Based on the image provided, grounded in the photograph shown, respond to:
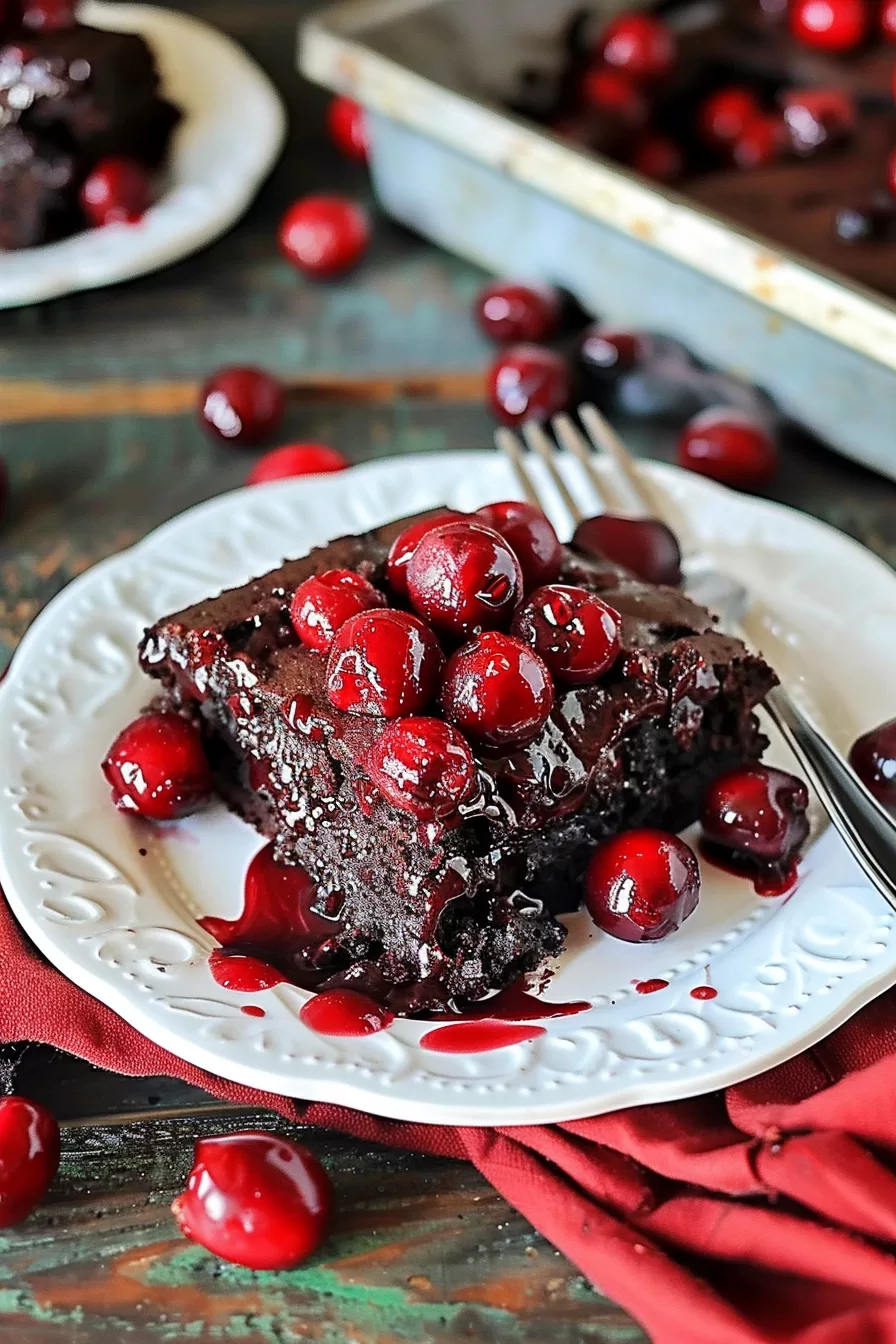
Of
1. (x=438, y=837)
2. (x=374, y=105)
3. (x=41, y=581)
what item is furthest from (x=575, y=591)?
(x=374, y=105)

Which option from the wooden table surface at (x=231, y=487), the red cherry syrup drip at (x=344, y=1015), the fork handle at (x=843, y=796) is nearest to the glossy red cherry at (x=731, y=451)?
the wooden table surface at (x=231, y=487)

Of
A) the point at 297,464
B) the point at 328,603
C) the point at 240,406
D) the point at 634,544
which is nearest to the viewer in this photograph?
the point at 328,603

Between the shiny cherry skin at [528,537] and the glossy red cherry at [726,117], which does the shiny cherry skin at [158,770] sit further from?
the glossy red cherry at [726,117]

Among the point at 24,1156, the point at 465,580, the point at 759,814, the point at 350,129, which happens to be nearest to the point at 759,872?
the point at 759,814

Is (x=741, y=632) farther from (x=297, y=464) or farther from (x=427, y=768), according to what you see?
(x=297, y=464)

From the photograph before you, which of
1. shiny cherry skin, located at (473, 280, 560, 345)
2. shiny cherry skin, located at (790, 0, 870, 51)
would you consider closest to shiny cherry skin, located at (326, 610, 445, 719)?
shiny cherry skin, located at (473, 280, 560, 345)
